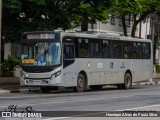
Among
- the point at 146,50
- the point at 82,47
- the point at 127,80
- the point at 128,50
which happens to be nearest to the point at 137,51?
the point at 128,50

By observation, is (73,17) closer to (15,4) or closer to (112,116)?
(15,4)

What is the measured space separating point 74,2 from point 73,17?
72.6 inches

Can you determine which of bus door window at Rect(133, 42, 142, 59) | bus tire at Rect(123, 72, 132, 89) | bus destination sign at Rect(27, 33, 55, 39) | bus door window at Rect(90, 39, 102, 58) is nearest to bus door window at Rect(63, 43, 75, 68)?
bus destination sign at Rect(27, 33, 55, 39)

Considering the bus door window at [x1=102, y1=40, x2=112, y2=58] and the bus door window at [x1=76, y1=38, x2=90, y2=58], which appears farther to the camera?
the bus door window at [x1=102, y1=40, x2=112, y2=58]

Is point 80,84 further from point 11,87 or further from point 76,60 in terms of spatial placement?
point 11,87

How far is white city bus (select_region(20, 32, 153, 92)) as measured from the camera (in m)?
27.8

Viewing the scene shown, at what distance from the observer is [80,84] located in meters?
29.7

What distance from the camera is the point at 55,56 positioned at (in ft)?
91.1

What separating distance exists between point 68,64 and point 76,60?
0.82m

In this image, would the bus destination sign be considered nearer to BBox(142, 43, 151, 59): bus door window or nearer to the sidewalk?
the sidewalk

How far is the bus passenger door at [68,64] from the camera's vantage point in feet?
92.3

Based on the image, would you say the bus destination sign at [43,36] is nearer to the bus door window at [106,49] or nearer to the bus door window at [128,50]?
the bus door window at [106,49]

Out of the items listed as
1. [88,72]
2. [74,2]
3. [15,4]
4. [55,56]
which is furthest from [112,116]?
[74,2]

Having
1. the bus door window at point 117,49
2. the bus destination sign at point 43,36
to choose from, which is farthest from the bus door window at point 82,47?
the bus door window at point 117,49
